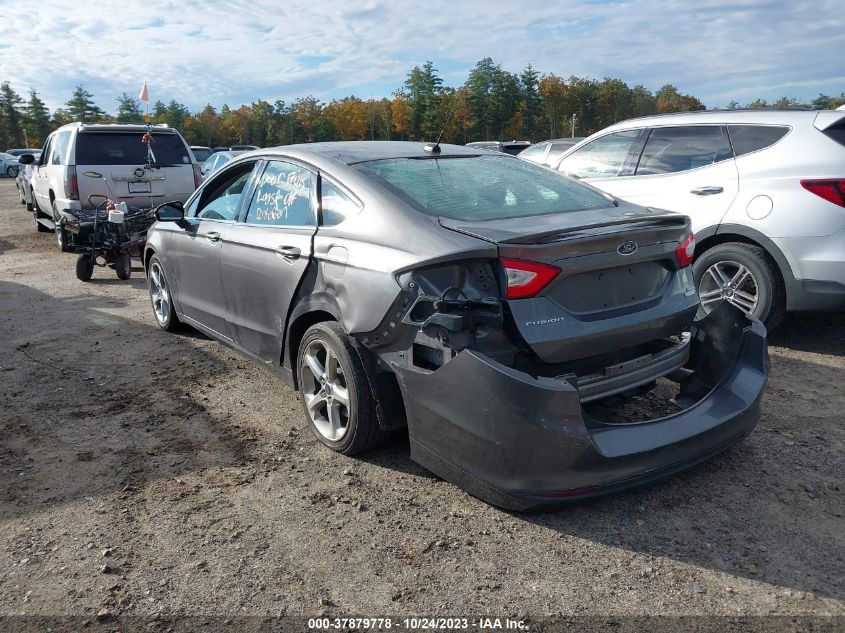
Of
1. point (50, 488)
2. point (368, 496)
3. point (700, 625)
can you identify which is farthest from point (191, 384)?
point (700, 625)

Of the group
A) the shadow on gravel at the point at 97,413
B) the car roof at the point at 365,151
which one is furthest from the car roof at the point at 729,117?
the shadow on gravel at the point at 97,413

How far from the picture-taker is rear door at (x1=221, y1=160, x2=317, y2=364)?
13.1 ft

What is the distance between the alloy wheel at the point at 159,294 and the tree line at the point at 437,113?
62087 mm

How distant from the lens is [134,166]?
10.3 meters

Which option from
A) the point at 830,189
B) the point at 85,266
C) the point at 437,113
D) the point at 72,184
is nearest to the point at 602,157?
the point at 830,189

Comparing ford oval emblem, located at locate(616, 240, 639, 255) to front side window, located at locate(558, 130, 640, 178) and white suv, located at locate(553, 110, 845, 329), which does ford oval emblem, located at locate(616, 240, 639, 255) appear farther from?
front side window, located at locate(558, 130, 640, 178)

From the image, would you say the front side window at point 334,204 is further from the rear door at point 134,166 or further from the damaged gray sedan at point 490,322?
the rear door at point 134,166

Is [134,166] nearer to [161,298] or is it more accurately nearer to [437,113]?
[161,298]

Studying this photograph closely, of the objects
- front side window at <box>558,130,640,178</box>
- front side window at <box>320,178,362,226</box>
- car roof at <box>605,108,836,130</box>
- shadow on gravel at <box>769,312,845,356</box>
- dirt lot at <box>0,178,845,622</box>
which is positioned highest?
car roof at <box>605,108,836,130</box>

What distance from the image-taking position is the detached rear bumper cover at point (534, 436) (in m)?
2.79

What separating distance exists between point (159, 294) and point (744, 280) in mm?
5151

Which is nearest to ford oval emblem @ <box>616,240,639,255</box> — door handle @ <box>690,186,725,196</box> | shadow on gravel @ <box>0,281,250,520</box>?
shadow on gravel @ <box>0,281,250,520</box>

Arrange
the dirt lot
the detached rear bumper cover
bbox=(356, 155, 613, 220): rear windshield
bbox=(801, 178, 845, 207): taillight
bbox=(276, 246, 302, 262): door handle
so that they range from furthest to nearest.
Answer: bbox=(801, 178, 845, 207): taillight < bbox=(276, 246, 302, 262): door handle < bbox=(356, 155, 613, 220): rear windshield < the detached rear bumper cover < the dirt lot

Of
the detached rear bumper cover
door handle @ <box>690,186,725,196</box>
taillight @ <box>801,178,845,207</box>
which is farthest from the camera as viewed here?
door handle @ <box>690,186,725,196</box>
